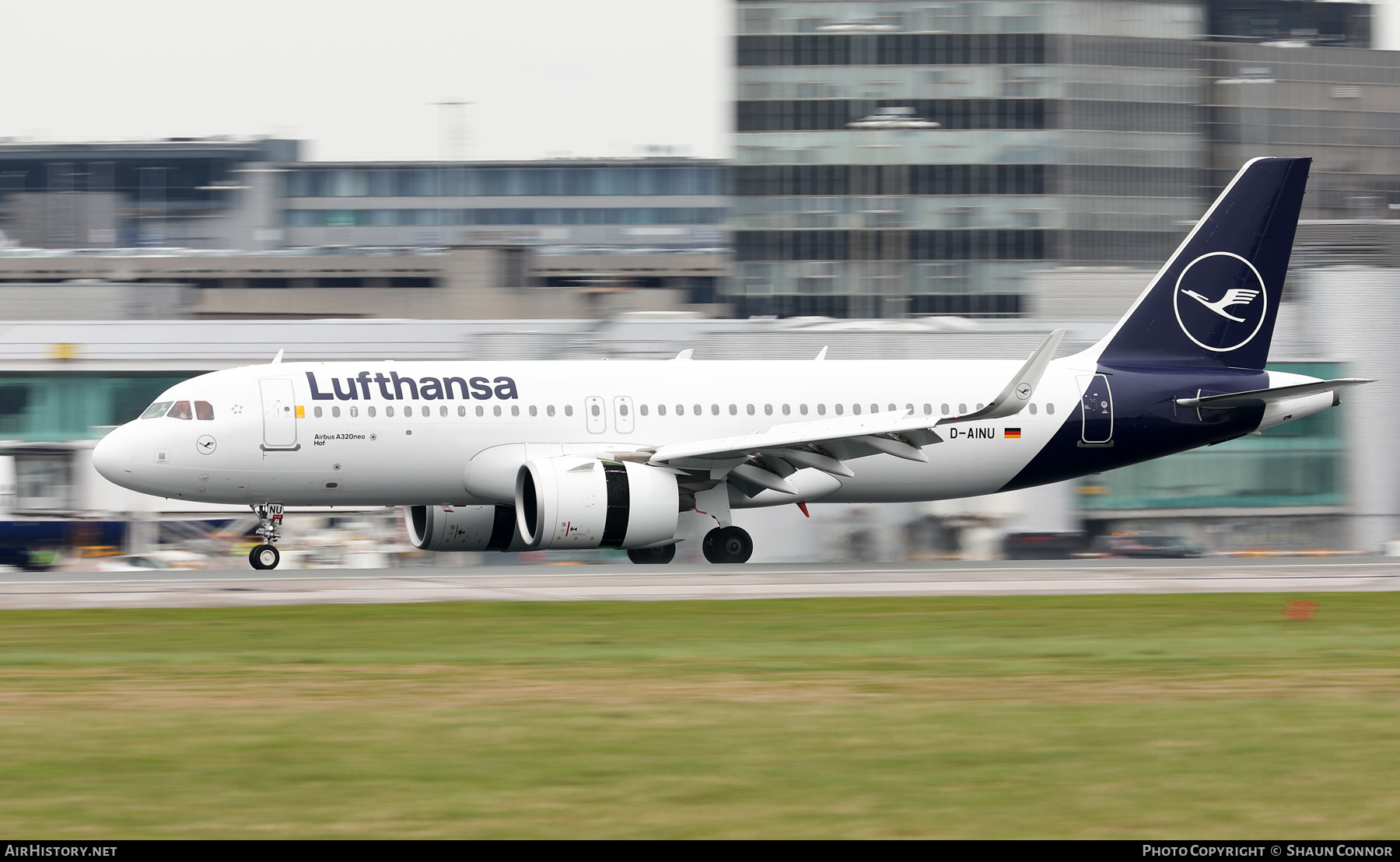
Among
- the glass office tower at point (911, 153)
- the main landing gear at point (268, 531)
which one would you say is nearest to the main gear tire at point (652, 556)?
the main landing gear at point (268, 531)

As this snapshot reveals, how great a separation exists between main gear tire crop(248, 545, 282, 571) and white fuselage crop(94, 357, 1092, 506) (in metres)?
0.94

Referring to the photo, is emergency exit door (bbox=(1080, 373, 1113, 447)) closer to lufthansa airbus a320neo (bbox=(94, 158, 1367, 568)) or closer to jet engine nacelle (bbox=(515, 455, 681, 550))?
lufthansa airbus a320neo (bbox=(94, 158, 1367, 568))

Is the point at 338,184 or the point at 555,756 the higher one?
the point at 338,184

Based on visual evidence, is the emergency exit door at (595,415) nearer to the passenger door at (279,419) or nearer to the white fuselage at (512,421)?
the white fuselage at (512,421)

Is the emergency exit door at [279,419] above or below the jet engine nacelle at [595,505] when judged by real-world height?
above

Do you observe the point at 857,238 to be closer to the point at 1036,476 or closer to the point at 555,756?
the point at 1036,476

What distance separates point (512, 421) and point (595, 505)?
300 centimetres

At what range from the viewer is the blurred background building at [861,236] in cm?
4412

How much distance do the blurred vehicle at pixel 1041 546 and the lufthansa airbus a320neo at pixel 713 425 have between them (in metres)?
7.71

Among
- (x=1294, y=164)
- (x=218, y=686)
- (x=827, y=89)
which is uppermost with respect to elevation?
(x=827, y=89)

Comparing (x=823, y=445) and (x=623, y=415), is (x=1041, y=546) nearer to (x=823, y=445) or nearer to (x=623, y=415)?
(x=823, y=445)

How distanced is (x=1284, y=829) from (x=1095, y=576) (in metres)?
18.8

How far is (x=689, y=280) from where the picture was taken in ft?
472
